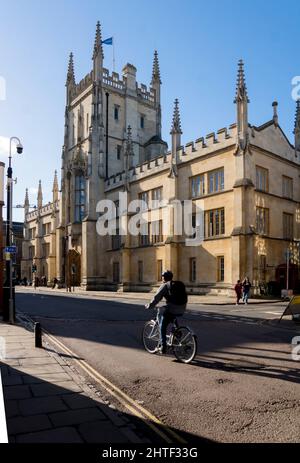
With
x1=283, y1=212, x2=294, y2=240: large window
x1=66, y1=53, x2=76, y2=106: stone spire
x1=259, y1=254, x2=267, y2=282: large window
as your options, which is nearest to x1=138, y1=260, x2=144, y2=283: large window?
x1=259, y1=254, x2=267, y2=282: large window

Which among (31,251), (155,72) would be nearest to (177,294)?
(155,72)

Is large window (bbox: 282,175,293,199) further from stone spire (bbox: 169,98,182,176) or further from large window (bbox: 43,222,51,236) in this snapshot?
large window (bbox: 43,222,51,236)

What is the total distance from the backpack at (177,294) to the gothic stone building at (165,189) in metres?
18.5

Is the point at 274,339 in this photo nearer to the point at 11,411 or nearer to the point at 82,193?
the point at 11,411

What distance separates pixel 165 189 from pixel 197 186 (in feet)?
13.0

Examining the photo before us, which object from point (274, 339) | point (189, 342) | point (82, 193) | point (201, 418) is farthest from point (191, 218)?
point (201, 418)

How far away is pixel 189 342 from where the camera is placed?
24.3 ft

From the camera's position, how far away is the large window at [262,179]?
28312 mm

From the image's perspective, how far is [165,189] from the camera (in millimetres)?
34062

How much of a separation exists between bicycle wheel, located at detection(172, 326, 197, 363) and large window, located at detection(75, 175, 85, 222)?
3802 cm

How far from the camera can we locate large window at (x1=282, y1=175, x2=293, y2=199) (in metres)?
31.1

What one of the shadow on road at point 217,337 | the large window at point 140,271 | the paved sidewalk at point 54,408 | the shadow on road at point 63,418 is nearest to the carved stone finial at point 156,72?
the large window at point 140,271

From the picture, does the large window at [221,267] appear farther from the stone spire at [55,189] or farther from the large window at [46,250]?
the large window at [46,250]

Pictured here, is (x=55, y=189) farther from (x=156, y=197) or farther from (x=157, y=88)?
(x=156, y=197)
